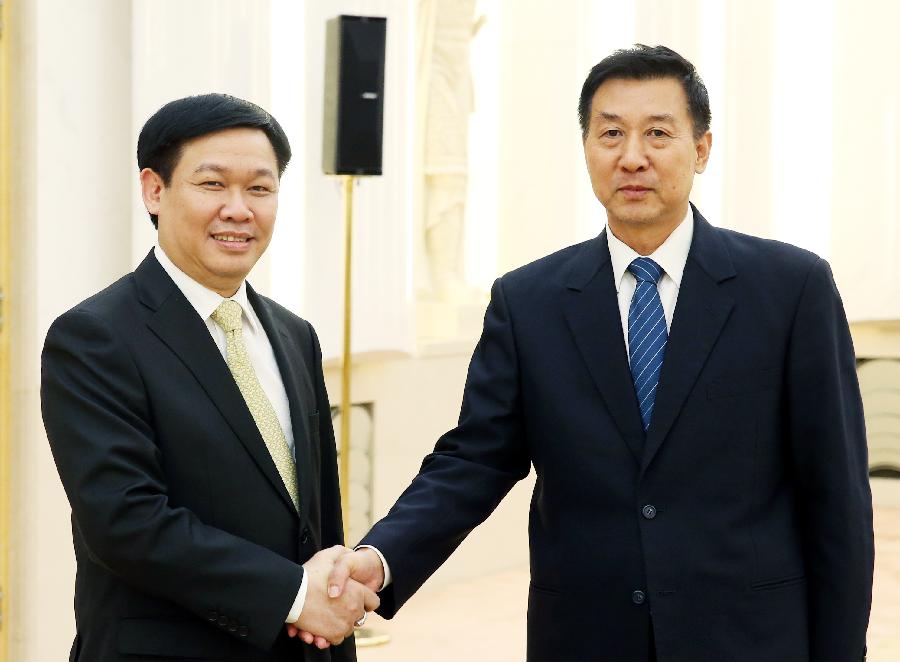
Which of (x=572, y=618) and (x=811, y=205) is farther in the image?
(x=811, y=205)

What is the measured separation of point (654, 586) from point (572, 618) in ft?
0.58

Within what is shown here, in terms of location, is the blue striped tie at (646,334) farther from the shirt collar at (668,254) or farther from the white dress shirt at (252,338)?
the white dress shirt at (252,338)

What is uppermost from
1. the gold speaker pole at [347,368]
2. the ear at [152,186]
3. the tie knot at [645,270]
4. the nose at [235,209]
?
the ear at [152,186]

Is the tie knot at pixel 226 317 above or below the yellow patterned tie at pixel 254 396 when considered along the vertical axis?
above

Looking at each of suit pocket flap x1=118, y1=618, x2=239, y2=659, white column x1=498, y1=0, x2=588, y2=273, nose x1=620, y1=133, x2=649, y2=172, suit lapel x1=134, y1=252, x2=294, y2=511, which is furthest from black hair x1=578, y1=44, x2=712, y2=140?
white column x1=498, y1=0, x2=588, y2=273

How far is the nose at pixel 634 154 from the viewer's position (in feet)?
8.05

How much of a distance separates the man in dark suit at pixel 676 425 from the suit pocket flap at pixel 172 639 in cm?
17

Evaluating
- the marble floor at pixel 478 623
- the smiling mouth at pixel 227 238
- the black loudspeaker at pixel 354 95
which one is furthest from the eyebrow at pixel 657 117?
the marble floor at pixel 478 623

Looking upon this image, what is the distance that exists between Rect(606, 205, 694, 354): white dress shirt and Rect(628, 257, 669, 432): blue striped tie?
13mm

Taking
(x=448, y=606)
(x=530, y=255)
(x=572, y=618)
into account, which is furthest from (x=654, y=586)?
(x=530, y=255)

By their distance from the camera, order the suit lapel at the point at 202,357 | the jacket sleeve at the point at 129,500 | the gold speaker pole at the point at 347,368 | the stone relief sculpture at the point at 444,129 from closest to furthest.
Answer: the jacket sleeve at the point at 129,500
the suit lapel at the point at 202,357
the gold speaker pole at the point at 347,368
the stone relief sculpture at the point at 444,129

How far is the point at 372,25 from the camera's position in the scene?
532 cm

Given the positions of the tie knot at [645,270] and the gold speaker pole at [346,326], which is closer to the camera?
the tie knot at [645,270]

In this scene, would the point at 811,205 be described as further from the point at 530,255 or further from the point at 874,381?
the point at 530,255
